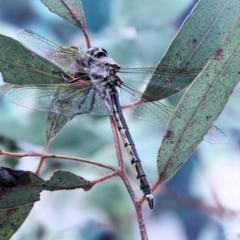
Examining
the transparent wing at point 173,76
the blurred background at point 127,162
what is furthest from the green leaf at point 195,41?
the blurred background at point 127,162

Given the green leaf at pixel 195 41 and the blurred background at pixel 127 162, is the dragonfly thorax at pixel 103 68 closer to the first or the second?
the green leaf at pixel 195 41

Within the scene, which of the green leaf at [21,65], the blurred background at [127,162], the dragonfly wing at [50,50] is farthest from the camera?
the blurred background at [127,162]

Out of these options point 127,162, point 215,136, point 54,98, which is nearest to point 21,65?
point 54,98

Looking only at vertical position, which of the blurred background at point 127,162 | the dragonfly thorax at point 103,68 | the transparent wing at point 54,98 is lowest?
the transparent wing at point 54,98

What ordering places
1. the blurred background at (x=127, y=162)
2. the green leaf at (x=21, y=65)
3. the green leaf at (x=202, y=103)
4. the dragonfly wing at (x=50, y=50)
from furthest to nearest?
the blurred background at (x=127, y=162), the dragonfly wing at (x=50, y=50), the green leaf at (x=21, y=65), the green leaf at (x=202, y=103)

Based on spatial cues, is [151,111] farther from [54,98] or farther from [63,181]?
[63,181]

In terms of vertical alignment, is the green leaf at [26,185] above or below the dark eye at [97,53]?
below

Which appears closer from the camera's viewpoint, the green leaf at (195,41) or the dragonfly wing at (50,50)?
the green leaf at (195,41)
